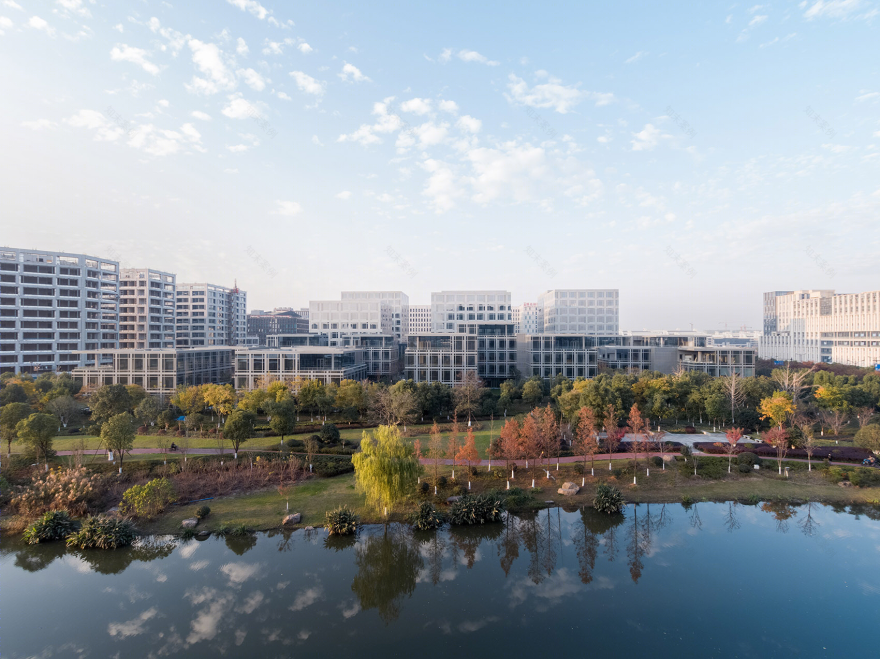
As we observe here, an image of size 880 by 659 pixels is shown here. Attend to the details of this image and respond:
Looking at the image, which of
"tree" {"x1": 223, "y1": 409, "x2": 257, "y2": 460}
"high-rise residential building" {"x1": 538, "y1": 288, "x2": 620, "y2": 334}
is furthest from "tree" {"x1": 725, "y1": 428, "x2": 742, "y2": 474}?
"high-rise residential building" {"x1": 538, "y1": 288, "x2": 620, "y2": 334}

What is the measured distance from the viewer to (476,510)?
21.1 meters

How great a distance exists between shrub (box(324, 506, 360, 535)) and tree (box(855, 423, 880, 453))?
3274 cm

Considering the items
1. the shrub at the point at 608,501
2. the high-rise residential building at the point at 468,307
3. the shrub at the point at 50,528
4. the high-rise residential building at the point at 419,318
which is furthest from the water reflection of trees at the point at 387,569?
the high-rise residential building at the point at 419,318

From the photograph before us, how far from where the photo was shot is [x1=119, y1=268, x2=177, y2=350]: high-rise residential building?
260 feet

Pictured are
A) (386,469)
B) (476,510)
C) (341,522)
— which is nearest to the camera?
(341,522)

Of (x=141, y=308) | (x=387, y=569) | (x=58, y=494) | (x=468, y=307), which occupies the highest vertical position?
(x=468, y=307)

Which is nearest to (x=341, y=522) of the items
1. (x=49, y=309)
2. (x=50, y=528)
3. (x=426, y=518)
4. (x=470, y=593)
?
(x=426, y=518)

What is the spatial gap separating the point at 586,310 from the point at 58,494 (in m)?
78.7

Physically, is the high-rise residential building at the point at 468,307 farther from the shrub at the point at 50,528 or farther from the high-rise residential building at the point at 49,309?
the shrub at the point at 50,528

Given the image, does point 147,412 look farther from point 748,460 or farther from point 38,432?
point 748,460

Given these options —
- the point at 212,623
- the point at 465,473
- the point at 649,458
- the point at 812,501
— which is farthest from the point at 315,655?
the point at 812,501

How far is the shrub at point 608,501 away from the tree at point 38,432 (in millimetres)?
32310

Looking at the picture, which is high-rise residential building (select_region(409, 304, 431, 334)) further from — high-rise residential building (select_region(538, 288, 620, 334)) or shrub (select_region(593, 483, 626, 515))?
shrub (select_region(593, 483, 626, 515))

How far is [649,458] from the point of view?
92.9 feet
